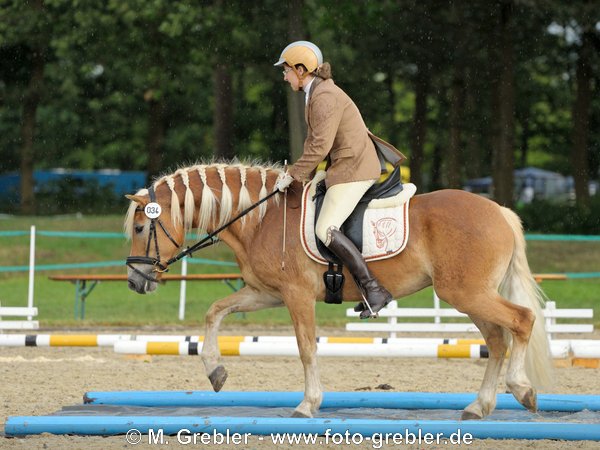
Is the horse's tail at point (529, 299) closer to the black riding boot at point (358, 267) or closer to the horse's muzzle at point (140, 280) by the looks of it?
the black riding boot at point (358, 267)

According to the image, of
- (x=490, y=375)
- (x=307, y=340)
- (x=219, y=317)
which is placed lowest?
(x=490, y=375)

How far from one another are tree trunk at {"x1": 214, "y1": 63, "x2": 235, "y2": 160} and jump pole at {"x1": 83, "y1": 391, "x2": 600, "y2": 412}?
20447 millimetres

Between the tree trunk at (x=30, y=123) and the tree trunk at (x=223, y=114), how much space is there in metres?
9.21

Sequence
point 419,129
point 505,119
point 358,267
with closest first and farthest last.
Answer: point 358,267, point 505,119, point 419,129

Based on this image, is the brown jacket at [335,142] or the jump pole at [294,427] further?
the brown jacket at [335,142]

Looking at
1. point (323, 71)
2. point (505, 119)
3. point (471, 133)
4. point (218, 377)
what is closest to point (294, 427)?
point (218, 377)

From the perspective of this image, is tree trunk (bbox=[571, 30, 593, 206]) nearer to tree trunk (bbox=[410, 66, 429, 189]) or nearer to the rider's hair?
tree trunk (bbox=[410, 66, 429, 189])

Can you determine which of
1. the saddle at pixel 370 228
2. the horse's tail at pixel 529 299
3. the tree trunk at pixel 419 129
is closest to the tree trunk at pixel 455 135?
the tree trunk at pixel 419 129

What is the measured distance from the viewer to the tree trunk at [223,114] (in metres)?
28.8

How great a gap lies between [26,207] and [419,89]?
13.1 m

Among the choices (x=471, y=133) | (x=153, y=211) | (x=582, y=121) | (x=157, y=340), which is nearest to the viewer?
(x=153, y=211)

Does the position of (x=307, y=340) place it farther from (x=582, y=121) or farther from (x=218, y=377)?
(x=582, y=121)

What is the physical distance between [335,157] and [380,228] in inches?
23.2

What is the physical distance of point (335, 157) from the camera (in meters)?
7.77
